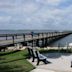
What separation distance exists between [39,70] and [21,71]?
4.51ft

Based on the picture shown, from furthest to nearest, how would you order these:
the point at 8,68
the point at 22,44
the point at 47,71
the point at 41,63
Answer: the point at 22,44 < the point at 41,63 < the point at 8,68 < the point at 47,71

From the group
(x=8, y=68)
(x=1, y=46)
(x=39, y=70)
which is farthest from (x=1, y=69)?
(x=1, y=46)

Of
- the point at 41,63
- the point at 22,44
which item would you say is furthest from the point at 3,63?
the point at 22,44

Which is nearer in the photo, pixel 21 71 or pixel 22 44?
pixel 21 71

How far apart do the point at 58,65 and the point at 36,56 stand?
10.0ft

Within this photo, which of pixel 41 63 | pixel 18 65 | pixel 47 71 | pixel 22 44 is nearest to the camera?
pixel 47 71

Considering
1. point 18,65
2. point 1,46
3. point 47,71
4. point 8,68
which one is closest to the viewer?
point 47,71

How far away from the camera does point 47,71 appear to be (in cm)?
1859

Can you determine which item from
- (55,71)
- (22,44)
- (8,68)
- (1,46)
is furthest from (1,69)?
(22,44)

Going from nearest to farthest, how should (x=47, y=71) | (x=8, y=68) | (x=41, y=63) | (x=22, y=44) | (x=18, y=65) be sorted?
(x=47, y=71)
(x=8, y=68)
(x=18, y=65)
(x=41, y=63)
(x=22, y=44)

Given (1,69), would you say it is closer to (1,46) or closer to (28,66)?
(28,66)

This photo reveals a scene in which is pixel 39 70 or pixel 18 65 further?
pixel 18 65

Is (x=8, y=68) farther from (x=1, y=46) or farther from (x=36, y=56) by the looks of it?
(x=1, y=46)

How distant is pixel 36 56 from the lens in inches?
944
